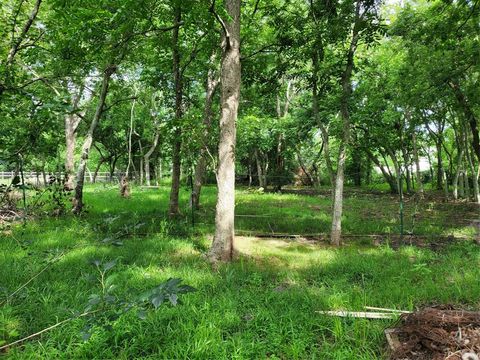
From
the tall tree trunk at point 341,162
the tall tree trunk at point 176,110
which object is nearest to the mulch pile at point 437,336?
the tall tree trunk at point 341,162

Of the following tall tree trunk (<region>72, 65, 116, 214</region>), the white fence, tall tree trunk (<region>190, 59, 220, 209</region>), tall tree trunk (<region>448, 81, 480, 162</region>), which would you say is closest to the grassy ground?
tall tree trunk (<region>72, 65, 116, 214</region>)

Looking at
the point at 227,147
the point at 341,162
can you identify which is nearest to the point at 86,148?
the point at 227,147

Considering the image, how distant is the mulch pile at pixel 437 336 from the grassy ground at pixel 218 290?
0.79 ft

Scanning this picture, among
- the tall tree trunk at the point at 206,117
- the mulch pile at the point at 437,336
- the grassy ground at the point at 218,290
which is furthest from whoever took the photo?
the tall tree trunk at the point at 206,117

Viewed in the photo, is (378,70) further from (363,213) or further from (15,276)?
(15,276)

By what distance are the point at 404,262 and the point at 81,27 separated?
6.78 m

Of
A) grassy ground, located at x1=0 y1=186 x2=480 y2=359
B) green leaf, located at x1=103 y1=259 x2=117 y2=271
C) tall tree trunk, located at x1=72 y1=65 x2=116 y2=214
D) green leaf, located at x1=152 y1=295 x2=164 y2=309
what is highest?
tall tree trunk, located at x1=72 y1=65 x2=116 y2=214

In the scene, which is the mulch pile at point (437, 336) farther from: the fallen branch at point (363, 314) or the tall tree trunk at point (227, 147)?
the tall tree trunk at point (227, 147)

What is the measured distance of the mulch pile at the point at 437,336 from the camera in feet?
9.45

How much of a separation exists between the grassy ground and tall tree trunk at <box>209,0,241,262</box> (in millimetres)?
484

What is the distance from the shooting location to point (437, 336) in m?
3.00

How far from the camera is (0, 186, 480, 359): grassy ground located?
10.4 ft

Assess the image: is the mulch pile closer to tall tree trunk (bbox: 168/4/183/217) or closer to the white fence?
the white fence

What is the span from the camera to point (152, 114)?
2248cm
